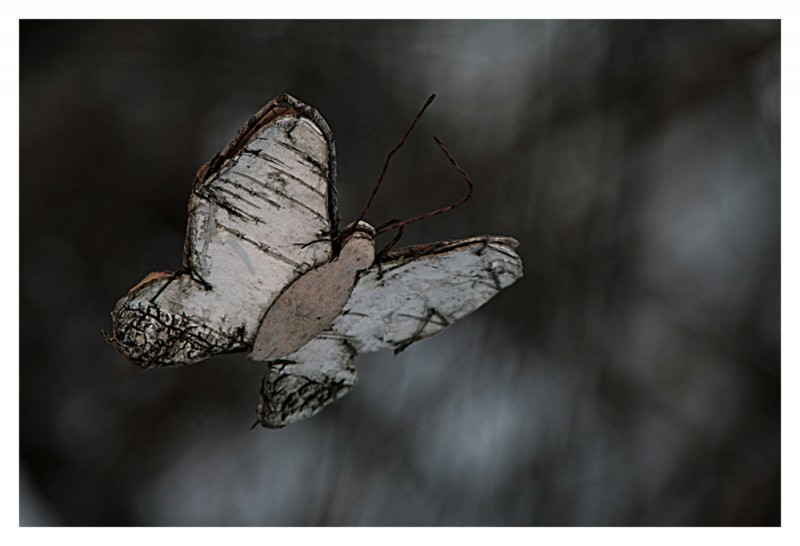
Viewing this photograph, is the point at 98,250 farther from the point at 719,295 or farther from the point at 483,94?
the point at 719,295

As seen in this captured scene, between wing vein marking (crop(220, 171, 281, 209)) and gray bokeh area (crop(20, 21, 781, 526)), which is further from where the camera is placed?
gray bokeh area (crop(20, 21, 781, 526))

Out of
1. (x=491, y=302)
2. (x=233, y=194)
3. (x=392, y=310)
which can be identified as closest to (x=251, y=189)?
(x=233, y=194)

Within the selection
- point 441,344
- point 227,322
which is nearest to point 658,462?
point 441,344

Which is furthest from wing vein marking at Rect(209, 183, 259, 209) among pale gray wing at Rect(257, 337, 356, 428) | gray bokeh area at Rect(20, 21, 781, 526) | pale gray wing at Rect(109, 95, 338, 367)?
gray bokeh area at Rect(20, 21, 781, 526)

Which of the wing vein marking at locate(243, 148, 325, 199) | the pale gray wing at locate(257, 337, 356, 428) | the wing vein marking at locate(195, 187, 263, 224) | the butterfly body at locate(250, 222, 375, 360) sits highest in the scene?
the wing vein marking at locate(243, 148, 325, 199)

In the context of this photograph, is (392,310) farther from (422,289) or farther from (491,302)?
(491,302)

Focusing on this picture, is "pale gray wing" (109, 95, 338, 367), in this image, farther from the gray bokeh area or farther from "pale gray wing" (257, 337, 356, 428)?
the gray bokeh area

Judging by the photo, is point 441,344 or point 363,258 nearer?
point 363,258
